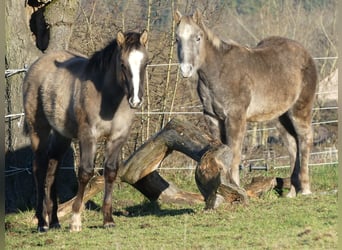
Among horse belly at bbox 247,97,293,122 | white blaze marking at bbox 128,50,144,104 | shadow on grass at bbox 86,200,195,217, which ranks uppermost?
white blaze marking at bbox 128,50,144,104

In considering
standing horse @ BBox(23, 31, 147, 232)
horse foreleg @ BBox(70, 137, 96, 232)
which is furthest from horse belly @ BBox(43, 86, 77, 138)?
horse foreleg @ BBox(70, 137, 96, 232)

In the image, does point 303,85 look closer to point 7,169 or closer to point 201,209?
point 201,209

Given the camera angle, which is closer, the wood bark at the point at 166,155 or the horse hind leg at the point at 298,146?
the wood bark at the point at 166,155

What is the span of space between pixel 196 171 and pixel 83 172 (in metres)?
1.23

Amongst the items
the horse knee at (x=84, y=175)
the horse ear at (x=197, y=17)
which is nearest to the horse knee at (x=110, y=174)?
the horse knee at (x=84, y=175)

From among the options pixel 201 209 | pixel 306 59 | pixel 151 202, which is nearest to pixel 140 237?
pixel 201 209

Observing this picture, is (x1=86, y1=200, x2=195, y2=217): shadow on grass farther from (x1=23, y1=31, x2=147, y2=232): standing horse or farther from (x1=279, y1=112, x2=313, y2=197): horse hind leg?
(x1=279, y1=112, x2=313, y2=197): horse hind leg

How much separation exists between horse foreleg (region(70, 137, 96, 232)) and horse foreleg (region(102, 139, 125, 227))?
0.19 meters

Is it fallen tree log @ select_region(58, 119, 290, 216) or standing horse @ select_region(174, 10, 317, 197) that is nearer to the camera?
fallen tree log @ select_region(58, 119, 290, 216)

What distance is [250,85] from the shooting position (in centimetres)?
920

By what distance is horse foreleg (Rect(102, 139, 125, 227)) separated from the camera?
7.75 m

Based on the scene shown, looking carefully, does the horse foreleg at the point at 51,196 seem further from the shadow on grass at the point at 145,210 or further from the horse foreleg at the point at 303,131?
the horse foreleg at the point at 303,131

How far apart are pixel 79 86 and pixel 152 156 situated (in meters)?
1.32

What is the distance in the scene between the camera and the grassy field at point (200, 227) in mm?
6445
